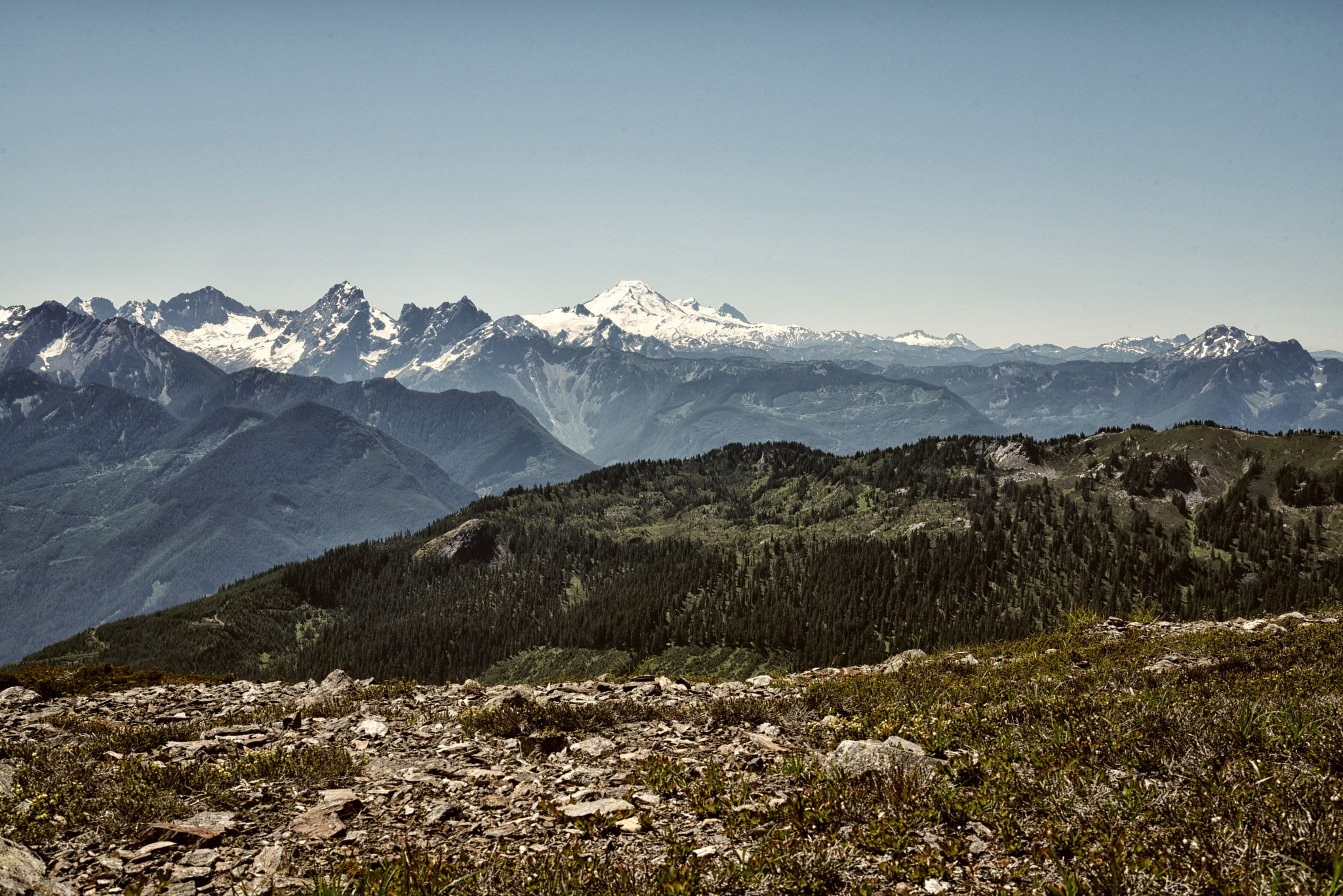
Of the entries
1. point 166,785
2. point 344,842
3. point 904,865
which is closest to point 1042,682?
point 904,865

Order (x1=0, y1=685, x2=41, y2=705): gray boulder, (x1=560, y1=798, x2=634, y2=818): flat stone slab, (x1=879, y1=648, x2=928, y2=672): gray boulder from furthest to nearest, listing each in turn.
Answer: (x1=879, y1=648, x2=928, y2=672): gray boulder
(x1=0, y1=685, x2=41, y2=705): gray boulder
(x1=560, y1=798, x2=634, y2=818): flat stone slab

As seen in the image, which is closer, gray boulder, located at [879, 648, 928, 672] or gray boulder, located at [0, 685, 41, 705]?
gray boulder, located at [0, 685, 41, 705]

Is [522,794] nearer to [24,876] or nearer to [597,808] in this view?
[597,808]

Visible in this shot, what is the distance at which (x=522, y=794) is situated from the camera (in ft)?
47.1

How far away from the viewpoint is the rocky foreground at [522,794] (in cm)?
1085

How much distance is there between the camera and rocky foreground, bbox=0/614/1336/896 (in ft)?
35.6

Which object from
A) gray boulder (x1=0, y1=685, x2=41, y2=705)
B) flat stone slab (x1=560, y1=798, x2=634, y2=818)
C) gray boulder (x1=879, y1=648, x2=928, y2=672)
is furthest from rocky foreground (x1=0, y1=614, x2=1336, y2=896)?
gray boulder (x1=879, y1=648, x2=928, y2=672)

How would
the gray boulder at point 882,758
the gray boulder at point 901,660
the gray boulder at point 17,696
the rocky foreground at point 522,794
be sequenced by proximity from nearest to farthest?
the rocky foreground at point 522,794 → the gray boulder at point 882,758 → the gray boulder at point 17,696 → the gray boulder at point 901,660

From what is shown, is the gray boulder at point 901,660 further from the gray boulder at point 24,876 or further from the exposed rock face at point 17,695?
the exposed rock face at point 17,695

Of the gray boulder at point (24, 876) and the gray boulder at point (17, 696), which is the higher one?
the gray boulder at point (24, 876)

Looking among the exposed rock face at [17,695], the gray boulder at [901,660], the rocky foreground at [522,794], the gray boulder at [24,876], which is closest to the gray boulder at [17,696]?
the exposed rock face at [17,695]

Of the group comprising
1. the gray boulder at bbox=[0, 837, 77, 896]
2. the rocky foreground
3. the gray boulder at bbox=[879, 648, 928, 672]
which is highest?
the gray boulder at bbox=[0, 837, 77, 896]

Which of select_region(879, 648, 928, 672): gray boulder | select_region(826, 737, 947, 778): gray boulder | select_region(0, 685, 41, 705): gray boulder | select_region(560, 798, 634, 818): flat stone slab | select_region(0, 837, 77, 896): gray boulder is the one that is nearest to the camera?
select_region(0, 837, 77, 896): gray boulder

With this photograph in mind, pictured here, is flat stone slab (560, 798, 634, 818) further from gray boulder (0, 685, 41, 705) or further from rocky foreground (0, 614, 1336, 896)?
gray boulder (0, 685, 41, 705)
